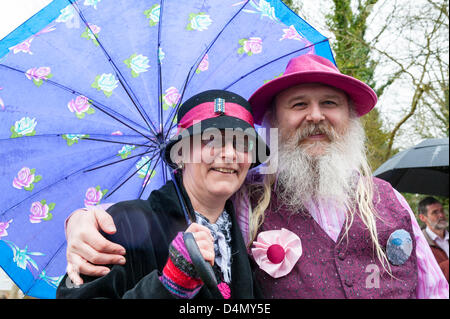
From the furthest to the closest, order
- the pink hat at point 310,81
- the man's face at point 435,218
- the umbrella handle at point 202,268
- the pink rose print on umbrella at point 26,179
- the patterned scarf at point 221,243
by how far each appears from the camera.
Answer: the man's face at point 435,218 → the pink hat at point 310,81 → the pink rose print on umbrella at point 26,179 → the patterned scarf at point 221,243 → the umbrella handle at point 202,268

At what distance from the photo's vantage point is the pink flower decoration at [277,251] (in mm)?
1839

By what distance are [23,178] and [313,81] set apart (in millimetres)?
1518

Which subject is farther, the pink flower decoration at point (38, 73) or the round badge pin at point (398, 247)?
the round badge pin at point (398, 247)

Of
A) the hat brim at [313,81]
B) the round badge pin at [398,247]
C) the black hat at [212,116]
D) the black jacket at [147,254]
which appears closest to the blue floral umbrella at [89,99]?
the black hat at [212,116]

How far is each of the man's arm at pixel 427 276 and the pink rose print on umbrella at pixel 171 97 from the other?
4.48 ft

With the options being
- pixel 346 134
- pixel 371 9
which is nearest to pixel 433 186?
pixel 371 9

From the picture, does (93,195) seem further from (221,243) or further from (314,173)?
(314,173)

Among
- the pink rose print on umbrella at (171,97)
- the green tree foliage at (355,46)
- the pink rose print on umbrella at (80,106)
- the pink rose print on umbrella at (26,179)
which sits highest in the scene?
the green tree foliage at (355,46)

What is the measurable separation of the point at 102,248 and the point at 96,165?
25.3 inches

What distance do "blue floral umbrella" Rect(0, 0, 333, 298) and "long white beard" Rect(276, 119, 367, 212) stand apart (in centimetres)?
50

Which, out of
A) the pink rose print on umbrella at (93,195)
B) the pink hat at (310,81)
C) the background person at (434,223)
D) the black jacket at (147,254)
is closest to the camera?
the black jacket at (147,254)

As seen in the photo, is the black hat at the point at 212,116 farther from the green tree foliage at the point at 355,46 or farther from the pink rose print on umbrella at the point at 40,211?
the green tree foliage at the point at 355,46

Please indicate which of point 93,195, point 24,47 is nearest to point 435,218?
point 93,195

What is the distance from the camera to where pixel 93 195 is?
1.95 metres
